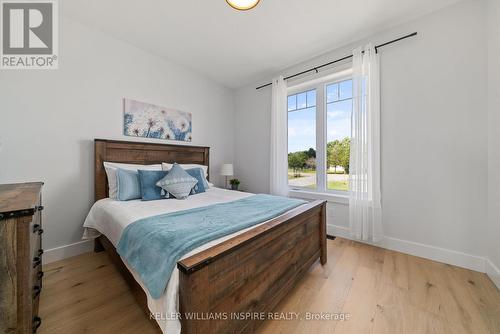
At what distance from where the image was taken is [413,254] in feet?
7.11

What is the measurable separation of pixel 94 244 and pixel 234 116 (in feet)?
10.2

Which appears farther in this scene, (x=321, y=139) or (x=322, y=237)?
(x=321, y=139)

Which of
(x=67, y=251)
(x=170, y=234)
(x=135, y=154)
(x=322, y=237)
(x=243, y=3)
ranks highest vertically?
(x=243, y=3)

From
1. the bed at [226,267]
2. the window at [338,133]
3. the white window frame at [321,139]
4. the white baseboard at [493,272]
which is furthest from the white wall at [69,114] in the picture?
the white baseboard at [493,272]

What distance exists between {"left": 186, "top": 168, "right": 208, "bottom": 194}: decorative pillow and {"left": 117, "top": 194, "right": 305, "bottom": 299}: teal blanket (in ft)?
2.87

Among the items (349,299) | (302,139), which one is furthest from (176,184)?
(302,139)

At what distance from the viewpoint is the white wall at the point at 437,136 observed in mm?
1858

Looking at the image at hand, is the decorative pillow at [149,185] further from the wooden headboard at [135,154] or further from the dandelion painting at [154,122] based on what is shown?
the dandelion painting at [154,122]

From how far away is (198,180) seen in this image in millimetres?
2633

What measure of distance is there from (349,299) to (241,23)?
2.92 metres

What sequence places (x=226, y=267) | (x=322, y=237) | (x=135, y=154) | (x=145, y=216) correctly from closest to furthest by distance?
(x=226, y=267)
(x=145, y=216)
(x=322, y=237)
(x=135, y=154)

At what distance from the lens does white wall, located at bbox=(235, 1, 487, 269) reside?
6.10 ft

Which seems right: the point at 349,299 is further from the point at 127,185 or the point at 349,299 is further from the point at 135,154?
the point at 135,154

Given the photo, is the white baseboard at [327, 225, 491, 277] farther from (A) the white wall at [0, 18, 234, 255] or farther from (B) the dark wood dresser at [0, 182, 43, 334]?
(A) the white wall at [0, 18, 234, 255]
